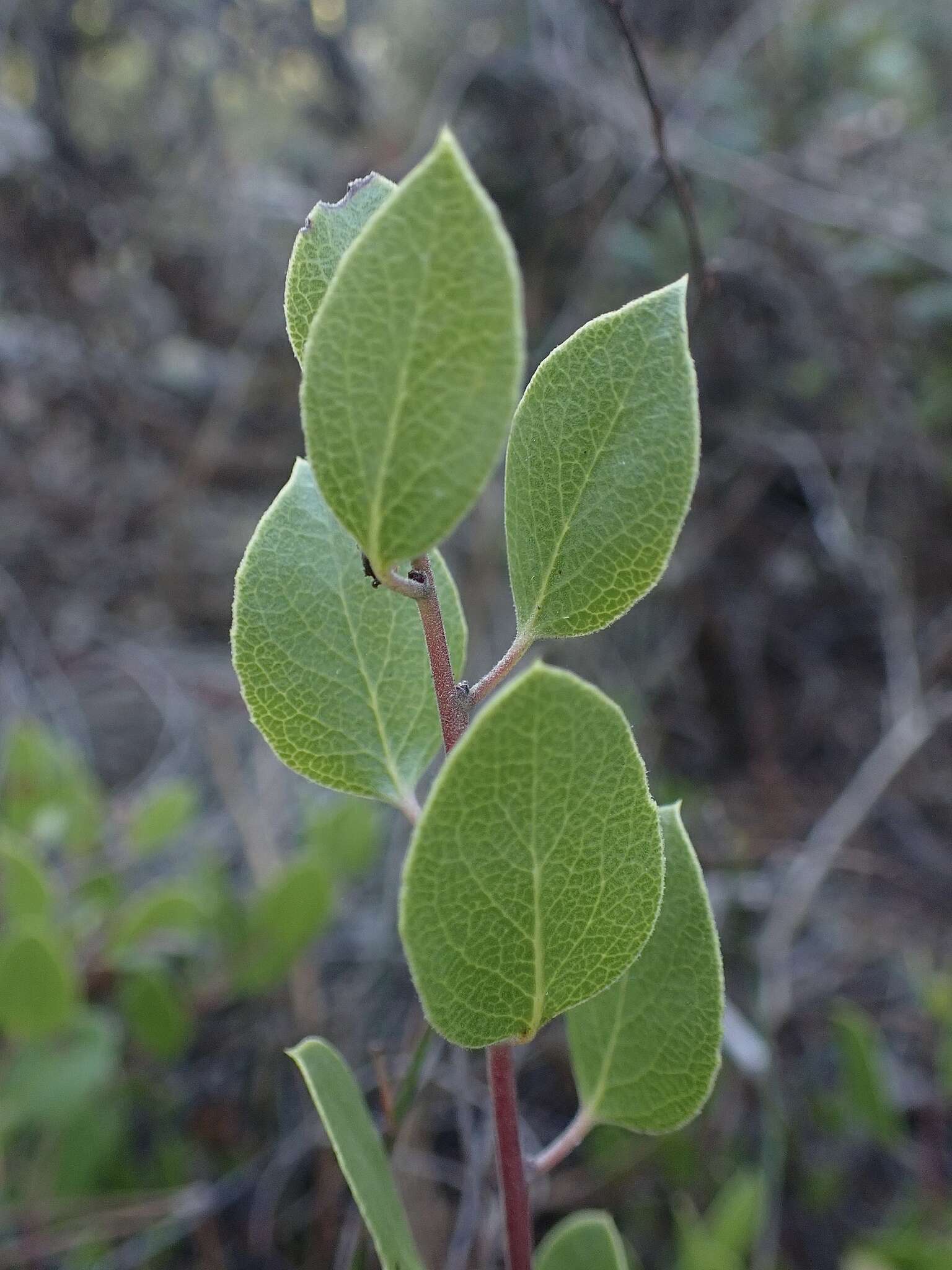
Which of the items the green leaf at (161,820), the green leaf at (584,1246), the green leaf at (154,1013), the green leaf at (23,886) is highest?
the green leaf at (584,1246)

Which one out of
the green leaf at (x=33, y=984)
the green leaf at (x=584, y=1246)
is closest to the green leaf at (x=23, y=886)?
the green leaf at (x=33, y=984)

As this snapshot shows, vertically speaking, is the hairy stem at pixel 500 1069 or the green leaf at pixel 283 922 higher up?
the hairy stem at pixel 500 1069

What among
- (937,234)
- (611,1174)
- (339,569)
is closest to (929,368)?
(937,234)

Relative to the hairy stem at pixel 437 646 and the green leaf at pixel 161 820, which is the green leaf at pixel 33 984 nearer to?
the green leaf at pixel 161 820

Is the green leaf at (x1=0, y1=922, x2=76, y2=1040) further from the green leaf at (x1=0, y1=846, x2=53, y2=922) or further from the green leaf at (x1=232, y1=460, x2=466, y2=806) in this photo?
the green leaf at (x1=232, y1=460, x2=466, y2=806)

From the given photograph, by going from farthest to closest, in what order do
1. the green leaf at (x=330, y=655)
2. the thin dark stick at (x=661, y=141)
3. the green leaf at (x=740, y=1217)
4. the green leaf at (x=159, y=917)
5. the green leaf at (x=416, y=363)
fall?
the green leaf at (x=159, y=917) < the green leaf at (x=740, y=1217) < the thin dark stick at (x=661, y=141) < the green leaf at (x=330, y=655) < the green leaf at (x=416, y=363)

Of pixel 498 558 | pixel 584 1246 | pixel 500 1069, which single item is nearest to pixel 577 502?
pixel 500 1069

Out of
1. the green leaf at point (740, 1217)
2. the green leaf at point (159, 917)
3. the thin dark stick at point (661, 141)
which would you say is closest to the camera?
the thin dark stick at point (661, 141)
